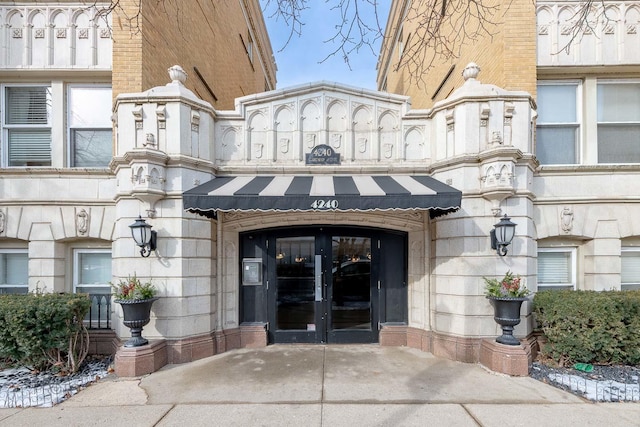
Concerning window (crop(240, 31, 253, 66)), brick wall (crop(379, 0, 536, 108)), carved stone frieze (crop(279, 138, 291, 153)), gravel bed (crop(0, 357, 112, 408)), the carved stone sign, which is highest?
window (crop(240, 31, 253, 66))

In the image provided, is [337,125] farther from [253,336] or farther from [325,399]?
[325,399]

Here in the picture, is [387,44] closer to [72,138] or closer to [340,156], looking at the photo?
[340,156]

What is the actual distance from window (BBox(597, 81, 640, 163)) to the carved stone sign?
244 inches

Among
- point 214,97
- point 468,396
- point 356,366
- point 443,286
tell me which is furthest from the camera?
point 214,97

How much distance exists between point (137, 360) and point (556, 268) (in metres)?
9.04

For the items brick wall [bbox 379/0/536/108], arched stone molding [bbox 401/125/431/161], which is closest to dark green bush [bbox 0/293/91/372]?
arched stone molding [bbox 401/125/431/161]

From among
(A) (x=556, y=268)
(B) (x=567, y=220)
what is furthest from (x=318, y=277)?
(B) (x=567, y=220)

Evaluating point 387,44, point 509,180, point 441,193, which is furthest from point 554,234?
point 387,44

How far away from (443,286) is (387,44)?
16.1 metres

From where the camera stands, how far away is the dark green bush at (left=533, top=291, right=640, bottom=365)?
5.82m

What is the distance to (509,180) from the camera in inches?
243

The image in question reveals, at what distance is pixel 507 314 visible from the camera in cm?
587

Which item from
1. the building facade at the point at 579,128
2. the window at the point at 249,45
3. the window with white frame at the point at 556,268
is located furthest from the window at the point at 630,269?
the window at the point at 249,45

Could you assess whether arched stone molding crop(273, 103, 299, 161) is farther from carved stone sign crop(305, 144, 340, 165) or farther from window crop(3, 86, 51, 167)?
window crop(3, 86, 51, 167)
